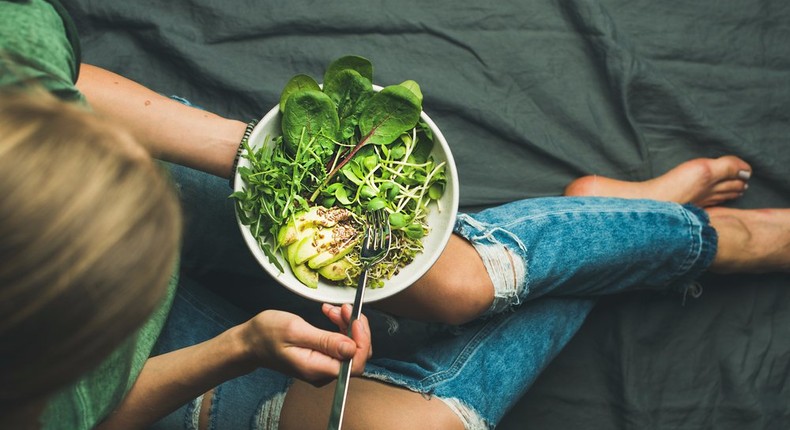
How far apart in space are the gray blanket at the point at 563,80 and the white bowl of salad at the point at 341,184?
0.35 meters

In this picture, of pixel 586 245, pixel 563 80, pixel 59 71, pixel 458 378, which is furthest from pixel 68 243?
pixel 563 80

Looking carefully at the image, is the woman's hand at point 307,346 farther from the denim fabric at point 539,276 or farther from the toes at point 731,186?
the toes at point 731,186

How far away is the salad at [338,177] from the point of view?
814 mm

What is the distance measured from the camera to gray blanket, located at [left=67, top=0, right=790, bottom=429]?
3.89ft

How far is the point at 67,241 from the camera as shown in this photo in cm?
52

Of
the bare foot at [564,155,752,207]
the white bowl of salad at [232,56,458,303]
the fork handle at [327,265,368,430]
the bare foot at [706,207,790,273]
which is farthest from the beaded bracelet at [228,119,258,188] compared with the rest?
the bare foot at [706,207,790,273]

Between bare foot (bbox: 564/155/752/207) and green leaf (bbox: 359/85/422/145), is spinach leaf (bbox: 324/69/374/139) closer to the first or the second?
green leaf (bbox: 359/85/422/145)

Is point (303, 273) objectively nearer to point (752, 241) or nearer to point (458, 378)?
point (458, 378)

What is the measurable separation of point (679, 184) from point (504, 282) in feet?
1.35

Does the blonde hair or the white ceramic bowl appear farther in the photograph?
the white ceramic bowl

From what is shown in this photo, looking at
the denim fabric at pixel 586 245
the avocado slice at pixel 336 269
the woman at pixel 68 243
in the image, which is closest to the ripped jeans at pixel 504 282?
the denim fabric at pixel 586 245

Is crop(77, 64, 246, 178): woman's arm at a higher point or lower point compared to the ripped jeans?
higher

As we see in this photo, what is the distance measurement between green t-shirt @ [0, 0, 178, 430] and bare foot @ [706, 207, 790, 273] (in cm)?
90

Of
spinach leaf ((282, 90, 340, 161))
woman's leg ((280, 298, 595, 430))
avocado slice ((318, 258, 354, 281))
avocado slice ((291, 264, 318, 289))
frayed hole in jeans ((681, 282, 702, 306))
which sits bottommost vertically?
woman's leg ((280, 298, 595, 430))
